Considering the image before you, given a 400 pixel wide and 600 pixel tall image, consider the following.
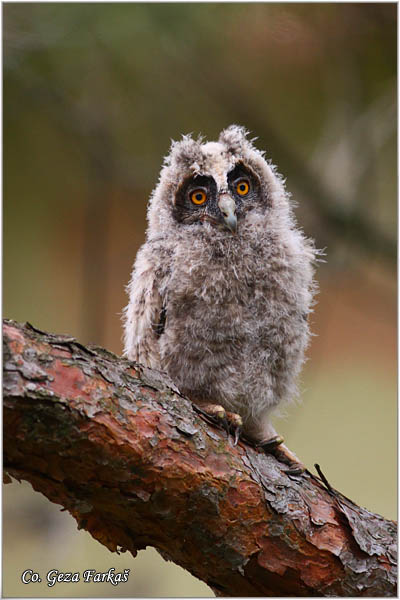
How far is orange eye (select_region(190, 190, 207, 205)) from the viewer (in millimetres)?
1721

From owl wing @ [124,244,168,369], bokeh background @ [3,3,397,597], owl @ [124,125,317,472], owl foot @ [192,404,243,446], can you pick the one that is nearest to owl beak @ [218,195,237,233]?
owl @ [124,125,317,472]

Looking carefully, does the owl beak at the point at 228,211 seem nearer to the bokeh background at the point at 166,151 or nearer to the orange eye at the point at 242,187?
the orange eye at the point at 242,187

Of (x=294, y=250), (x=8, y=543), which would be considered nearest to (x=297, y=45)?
(x=294, y=250)

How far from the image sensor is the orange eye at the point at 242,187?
173 cm

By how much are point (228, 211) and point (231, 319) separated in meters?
0.27

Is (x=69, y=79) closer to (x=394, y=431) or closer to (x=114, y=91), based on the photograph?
(x=114, y=91)

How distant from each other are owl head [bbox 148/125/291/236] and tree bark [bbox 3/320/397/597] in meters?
0.53

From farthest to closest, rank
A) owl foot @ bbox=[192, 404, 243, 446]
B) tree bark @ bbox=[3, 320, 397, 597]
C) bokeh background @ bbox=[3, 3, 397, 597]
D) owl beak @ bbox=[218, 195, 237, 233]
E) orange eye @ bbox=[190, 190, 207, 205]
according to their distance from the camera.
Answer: bokeh background @ bbox=[3, 3, 397, 597] → orange eye @ bbox=[190, 190, 207, 205] → owl beak @ bbox=[218, 195, 237, 233] → owl foot @ bbox=[192, 404, 243, 446] → tree bark @ bbox=[3, 320, 397, 597]

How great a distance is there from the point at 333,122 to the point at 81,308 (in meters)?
1.78

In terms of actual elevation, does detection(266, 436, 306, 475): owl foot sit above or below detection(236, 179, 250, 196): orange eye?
below

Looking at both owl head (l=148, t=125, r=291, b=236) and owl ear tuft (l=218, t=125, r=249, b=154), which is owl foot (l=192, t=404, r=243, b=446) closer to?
owl head (l=148, t=125, r=291, b=236)

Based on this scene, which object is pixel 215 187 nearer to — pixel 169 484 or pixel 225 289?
pixel 225 289

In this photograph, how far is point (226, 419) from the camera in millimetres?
1520

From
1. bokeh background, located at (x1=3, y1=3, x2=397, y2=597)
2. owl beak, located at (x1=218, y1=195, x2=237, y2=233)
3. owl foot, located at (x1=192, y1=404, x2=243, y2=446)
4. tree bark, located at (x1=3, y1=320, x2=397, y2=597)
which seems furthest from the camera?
bokeh background, located at (x1=3, y1=3, x2=397, y2=597)
